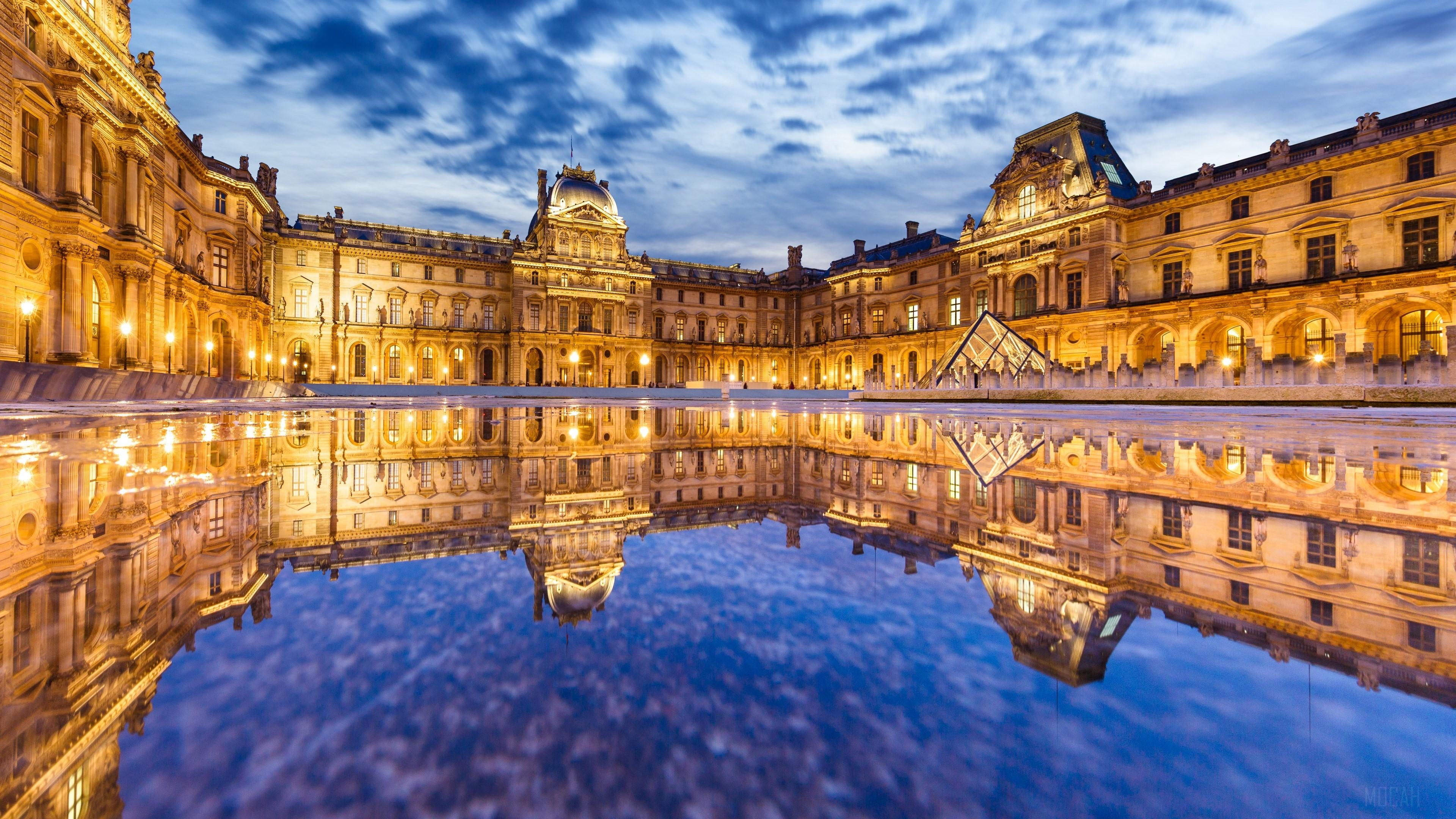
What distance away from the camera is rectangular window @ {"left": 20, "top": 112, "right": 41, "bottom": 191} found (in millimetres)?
16516

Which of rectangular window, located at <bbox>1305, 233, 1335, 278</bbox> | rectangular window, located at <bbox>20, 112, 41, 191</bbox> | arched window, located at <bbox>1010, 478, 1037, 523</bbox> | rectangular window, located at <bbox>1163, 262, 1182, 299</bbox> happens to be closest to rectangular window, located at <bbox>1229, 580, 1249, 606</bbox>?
arched window, located at <bbox>1010, 478, 1037, 523</bbox>

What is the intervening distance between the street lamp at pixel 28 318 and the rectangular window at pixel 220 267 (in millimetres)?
17122

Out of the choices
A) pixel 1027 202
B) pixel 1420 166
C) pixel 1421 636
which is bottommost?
pixel 1421 636

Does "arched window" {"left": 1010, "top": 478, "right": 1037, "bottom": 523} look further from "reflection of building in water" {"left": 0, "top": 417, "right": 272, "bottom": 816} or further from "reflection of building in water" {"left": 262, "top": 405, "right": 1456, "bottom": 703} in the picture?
"reflection of building in water" {"left": 0, "top": 417, "right": 272, "bottom": 816}

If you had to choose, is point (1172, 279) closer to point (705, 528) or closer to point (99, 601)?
point (705, 528)

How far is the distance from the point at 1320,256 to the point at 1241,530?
118 ft

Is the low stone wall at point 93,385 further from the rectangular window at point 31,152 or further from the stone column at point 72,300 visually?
the rectangular window at point 31,152

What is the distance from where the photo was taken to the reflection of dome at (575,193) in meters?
49.7

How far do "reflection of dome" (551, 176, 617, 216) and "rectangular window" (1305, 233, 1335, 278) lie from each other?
4272 cm

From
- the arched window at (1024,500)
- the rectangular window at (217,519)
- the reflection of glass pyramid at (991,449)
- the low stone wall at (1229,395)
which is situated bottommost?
the arched window at (1024,500)

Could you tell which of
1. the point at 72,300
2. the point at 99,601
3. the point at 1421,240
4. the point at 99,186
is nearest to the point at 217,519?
the point at 99,601

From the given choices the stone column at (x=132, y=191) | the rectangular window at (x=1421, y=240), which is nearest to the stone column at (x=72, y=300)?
the stone column at (x=132, y=191)

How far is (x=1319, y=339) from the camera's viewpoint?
93.1 feet

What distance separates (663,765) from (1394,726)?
1162 mm
